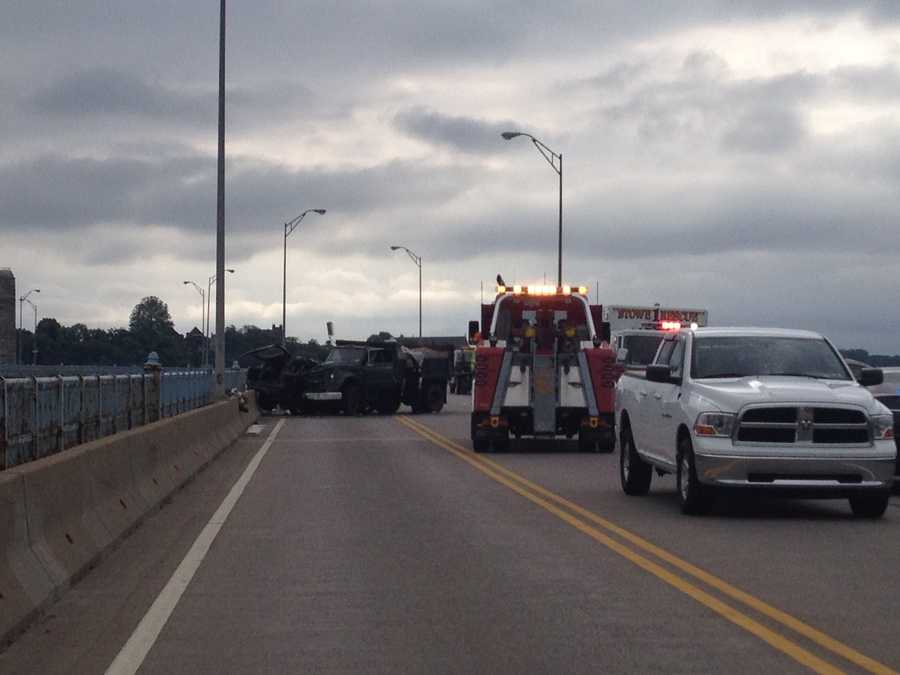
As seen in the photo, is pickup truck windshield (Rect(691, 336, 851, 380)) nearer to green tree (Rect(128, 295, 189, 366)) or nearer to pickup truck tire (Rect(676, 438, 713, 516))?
pickup truck tire (Rect(676, 438, 713, 516))

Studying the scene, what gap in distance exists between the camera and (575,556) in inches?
488

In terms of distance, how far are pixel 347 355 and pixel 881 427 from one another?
33.4 m

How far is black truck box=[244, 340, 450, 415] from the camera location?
153ft

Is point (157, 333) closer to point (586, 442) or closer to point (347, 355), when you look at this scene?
point (347, 355)

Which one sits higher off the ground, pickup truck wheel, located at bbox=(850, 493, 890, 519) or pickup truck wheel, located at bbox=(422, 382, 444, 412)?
pickup truck wheel, located at bbox=(422, 382, 444, 412)

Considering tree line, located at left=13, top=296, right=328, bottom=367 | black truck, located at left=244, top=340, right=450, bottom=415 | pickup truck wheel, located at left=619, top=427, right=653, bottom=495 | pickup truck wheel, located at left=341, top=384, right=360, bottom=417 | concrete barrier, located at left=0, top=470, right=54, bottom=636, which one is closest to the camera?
concrete barrier, located at left=0, top=470, right=54, bottom=636

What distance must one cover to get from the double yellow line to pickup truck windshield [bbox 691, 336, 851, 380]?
6.98 feet

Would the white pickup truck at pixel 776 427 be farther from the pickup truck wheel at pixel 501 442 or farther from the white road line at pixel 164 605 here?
the pickup truck wheel at pixel 501 442

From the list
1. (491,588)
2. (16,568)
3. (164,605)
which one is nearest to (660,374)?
(491,588)

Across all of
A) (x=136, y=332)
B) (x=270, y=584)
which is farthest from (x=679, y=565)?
(x=136, y=332)

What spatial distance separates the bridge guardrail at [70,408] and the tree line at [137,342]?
5648 cm

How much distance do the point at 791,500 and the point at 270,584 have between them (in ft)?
29.1

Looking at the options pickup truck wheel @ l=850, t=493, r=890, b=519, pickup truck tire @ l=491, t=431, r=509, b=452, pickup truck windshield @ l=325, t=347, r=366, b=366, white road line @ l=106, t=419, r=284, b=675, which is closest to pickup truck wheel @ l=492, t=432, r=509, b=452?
pickup truck tire @ l=491, t=431, r=509, b=452

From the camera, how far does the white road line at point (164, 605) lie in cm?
816
